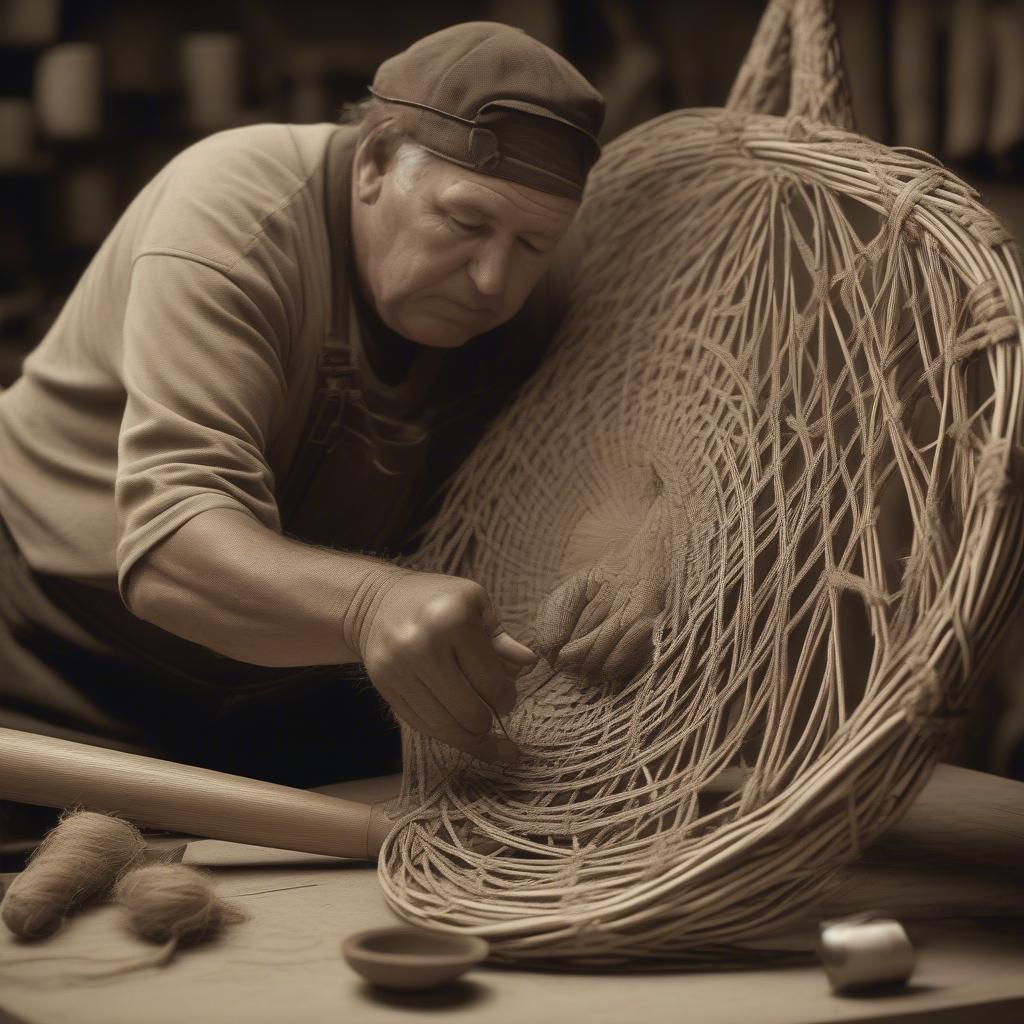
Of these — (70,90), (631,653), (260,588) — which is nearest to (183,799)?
(260,588)

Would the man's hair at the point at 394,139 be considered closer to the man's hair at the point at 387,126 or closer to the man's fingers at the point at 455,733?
the man's hair at the point at 387,126

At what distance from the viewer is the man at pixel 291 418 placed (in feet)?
4.25

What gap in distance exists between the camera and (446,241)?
1454mm

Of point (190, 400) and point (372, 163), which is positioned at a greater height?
point (372, 163)

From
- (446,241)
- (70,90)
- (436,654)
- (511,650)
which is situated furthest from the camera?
(70,90)

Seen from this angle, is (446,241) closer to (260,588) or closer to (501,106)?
(501,106)

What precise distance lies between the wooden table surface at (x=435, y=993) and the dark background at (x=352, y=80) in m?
0.83

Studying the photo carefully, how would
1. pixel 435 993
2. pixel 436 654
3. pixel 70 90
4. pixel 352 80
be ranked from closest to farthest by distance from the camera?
1. pixel 435 993
2. pixel 436 654
3. pixel 70 90
4. pixel 352 80

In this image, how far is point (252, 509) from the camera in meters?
1.35

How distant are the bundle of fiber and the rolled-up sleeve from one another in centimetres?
29

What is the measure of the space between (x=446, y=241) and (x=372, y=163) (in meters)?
0.14

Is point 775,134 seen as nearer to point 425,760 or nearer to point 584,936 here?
point 425,760

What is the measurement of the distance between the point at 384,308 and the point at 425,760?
475mm

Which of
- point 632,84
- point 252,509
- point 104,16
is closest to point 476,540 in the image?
point 252,509
